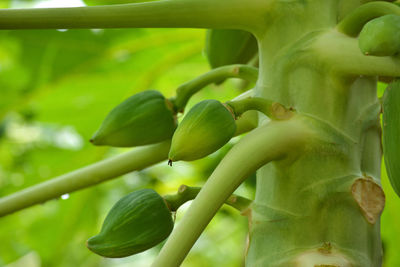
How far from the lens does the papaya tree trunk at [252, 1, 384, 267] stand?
2.25ft

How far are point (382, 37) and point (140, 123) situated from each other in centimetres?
40

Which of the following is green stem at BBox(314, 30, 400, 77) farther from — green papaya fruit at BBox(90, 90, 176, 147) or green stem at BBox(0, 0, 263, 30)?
green papaya fruit at BBox(90, 90, 176, 147)

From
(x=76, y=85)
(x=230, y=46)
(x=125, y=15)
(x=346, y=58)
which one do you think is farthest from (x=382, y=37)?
(x=76, y=85)

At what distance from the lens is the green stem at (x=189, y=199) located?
75 cm

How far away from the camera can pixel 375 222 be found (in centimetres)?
71

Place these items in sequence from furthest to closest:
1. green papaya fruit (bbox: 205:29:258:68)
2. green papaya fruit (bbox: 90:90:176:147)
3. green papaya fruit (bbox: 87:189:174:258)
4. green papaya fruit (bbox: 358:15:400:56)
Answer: green papaya fruit (bbox: 205:29:258:68) → green papaya fruit (bbox: 90:90:176:147) → green papaya fruit (bbox: 87:189:174:258) → green papaya fruit (bbox: 358:15:400:56)

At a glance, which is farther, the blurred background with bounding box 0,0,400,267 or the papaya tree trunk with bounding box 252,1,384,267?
the blurred background with bounding box 0,0,400,267

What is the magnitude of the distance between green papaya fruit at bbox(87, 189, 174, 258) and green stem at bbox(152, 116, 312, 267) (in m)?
0.11

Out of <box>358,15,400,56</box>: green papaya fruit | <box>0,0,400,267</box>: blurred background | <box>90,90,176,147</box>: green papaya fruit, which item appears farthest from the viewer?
<box>0,0,400,267</box>: blurred background

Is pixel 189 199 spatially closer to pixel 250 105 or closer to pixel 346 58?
pixel 250 105

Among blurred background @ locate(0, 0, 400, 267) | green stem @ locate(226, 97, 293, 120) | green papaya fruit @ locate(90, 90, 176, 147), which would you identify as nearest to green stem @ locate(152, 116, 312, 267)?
green stem @ locate(226, 97, 293, 120)

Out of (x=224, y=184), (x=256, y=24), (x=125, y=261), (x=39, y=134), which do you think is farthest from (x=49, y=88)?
(x=125, y=261)

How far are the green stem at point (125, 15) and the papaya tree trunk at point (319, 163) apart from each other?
90 mm

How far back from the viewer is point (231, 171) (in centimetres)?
65
